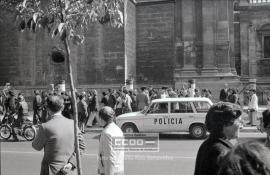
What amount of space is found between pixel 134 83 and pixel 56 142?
954 inches

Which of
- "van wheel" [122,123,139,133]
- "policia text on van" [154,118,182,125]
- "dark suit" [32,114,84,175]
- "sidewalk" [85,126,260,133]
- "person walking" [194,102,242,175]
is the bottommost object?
"sidewalk" [85,126,260,133]

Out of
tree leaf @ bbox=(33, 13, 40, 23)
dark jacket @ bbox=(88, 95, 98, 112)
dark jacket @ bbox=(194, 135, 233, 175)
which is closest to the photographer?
dark jacket @ bbox=(194, 135, 233, 175)

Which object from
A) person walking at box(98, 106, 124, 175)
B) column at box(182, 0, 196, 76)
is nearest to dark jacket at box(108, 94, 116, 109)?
column at box(182, 0, 196, 76)

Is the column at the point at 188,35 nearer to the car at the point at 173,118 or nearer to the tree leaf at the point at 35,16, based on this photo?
the car at the point at 173,118

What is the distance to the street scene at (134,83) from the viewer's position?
5.27 metres

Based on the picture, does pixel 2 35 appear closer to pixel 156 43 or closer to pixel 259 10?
pixel 156 43

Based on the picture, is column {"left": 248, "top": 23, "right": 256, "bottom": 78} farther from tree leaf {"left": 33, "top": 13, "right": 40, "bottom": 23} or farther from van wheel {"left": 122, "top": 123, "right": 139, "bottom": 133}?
tree leaf {"left": 33, "top": 13, "right": 40, "bottom": 23}

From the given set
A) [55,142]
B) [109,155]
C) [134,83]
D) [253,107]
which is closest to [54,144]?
[55,142]

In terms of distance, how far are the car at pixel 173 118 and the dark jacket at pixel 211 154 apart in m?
11.7

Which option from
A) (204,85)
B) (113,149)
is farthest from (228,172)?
(204,85)

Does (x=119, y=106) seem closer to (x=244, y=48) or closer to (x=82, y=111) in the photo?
(x=82, y=111)

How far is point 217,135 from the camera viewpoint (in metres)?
3.29

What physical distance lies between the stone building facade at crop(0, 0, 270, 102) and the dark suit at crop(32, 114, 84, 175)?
21.7m

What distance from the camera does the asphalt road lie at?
30.1ft
